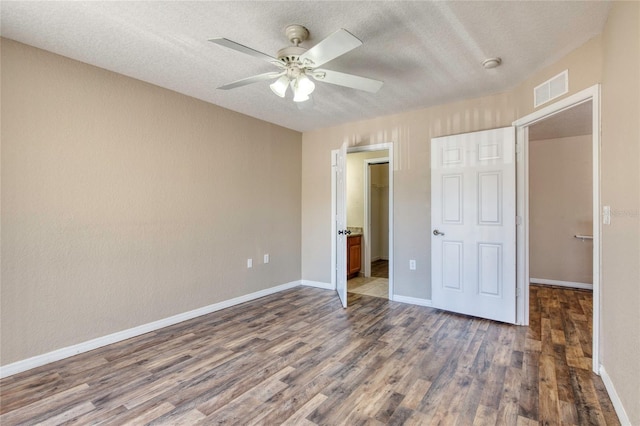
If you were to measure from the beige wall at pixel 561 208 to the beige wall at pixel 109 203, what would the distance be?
181 inches

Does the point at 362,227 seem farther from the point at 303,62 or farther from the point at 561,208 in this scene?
the point at 303,62

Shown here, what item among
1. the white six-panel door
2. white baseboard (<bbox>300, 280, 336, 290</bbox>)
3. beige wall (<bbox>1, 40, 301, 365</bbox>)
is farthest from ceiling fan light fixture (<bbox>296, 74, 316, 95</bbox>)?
white baseboard (<bbox>300, 280, 336, 290</bbox>)

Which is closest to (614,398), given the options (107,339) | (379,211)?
(107,339)

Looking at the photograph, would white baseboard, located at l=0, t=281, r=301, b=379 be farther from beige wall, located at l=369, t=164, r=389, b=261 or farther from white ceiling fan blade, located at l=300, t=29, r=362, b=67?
beige wall, located at l=369, t=164, r=389, b=261

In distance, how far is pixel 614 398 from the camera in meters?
1.81

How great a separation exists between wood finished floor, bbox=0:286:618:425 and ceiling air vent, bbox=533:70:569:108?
2.14 metres

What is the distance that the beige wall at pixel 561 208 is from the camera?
466cm

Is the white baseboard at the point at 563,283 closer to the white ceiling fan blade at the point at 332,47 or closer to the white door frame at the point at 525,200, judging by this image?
the white door frame at the point at 525,200

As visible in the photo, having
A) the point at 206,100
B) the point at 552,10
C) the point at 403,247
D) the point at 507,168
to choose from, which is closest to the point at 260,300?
the point at 403,247

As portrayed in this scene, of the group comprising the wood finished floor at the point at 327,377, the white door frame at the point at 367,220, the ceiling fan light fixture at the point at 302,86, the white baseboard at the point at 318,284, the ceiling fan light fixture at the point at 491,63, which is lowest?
the wood finished floor at the point at 327,377

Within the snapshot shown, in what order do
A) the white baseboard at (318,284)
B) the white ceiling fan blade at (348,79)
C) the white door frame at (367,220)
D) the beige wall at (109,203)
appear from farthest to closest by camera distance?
the white door frame at (367,220) < the white baseboard at (318,284) < the beige wall at (109,203) < the white ceiling fan blade at (348,79)

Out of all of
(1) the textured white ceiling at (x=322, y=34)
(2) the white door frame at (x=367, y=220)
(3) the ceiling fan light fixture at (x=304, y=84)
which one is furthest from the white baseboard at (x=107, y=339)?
(3) the ceiling fan light fixture at (x=304, y=84)

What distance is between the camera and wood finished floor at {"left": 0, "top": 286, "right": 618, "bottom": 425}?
1.76 meters

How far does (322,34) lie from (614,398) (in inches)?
116
